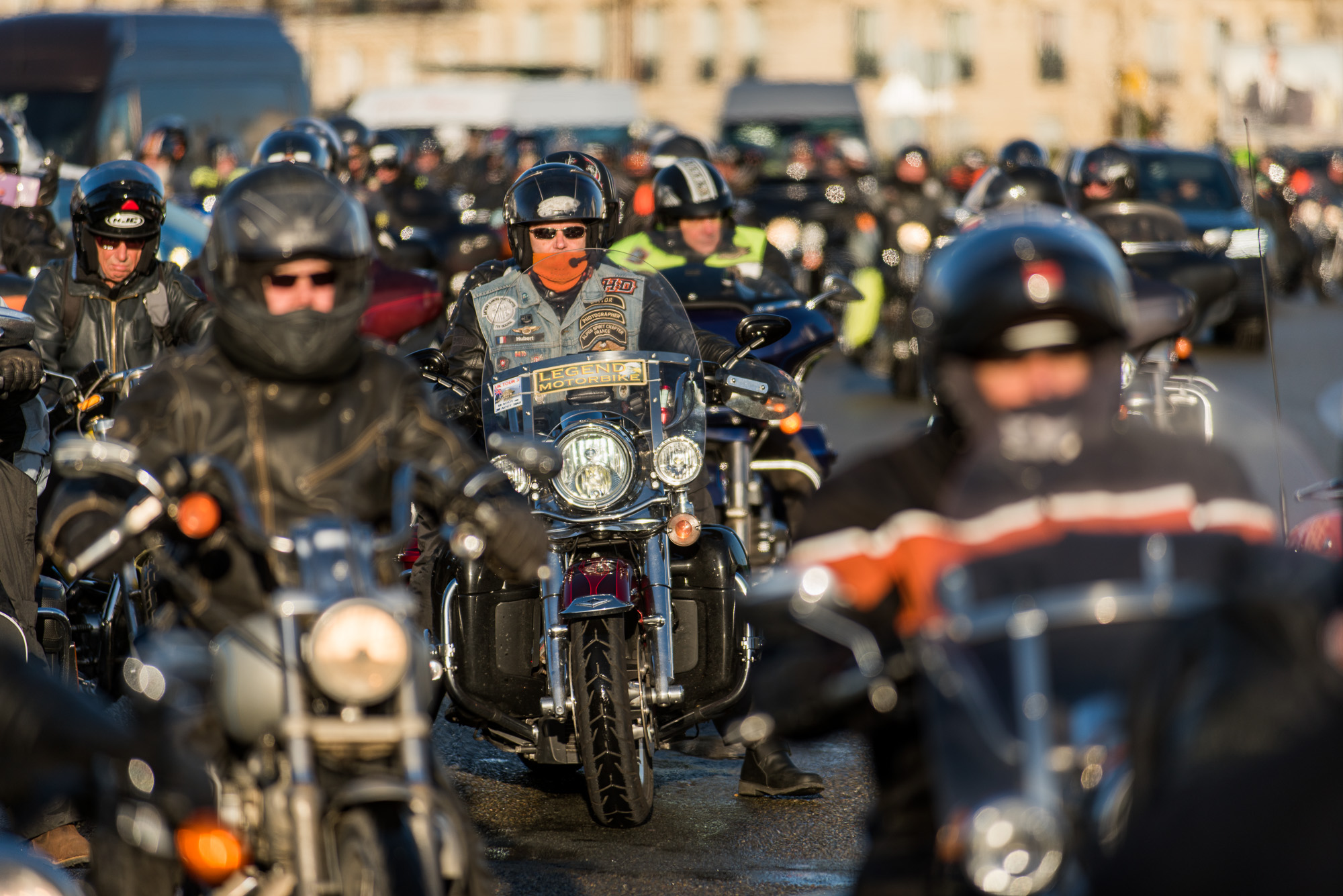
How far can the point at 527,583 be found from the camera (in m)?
5.98

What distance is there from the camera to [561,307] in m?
6.11

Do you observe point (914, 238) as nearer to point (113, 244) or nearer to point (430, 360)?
point (113, 244)

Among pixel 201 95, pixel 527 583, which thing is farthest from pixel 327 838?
pixel 201 95

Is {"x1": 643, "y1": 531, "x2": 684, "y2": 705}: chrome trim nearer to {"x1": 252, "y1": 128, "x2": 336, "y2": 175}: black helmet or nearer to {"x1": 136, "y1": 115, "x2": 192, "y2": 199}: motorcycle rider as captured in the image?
{"x1": 252, "y1": 128, "x2": 336, "y2": 175}: black helmet

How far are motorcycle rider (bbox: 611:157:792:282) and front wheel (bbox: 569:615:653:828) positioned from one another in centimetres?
325

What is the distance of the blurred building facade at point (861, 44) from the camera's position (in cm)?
6975

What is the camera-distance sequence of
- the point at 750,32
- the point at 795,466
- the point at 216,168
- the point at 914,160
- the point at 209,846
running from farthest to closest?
the point at 750,32
the point at 216,168
the point at 914,160
the point at 795,466
the point at 209,846

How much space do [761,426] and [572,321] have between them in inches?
78.5

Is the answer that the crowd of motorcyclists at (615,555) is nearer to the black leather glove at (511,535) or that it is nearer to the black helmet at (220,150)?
the black leather glove at (511,535)

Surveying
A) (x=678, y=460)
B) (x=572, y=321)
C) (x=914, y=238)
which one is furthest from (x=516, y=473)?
(x=914, y=238)

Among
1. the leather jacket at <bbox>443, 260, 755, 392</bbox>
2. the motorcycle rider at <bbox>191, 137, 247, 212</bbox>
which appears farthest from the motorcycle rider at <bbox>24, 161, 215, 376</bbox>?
the motorcycle rider at <bbox>191, 137, 247, 212</bbox>

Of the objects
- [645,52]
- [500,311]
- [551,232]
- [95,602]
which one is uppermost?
[645,52]

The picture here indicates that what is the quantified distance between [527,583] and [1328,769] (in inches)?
153

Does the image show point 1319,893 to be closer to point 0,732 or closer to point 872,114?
point 0,732
